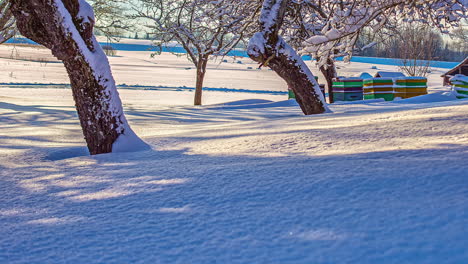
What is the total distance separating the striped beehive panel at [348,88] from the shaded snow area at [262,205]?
15203 mm

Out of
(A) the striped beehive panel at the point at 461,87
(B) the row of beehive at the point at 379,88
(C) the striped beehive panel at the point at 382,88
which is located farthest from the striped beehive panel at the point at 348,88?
(A) the striped beehive panel at the point at 461,87

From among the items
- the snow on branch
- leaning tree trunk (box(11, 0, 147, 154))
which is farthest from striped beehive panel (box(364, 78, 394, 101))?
leaning tree trunk (box(11, 0, 147, 154))

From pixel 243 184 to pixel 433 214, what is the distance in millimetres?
1182

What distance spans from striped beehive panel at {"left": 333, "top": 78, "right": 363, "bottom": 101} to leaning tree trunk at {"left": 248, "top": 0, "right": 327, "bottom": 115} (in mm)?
11006

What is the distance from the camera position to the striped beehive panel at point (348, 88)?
19094 mm

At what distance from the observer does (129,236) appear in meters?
2.12

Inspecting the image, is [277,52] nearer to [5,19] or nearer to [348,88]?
[5,19]

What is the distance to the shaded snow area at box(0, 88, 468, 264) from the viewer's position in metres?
1.83

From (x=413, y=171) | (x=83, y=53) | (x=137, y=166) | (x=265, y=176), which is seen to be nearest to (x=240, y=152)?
(x=137, y=166)

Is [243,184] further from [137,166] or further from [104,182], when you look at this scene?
[137,166]

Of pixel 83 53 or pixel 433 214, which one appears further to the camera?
pixel 83 53

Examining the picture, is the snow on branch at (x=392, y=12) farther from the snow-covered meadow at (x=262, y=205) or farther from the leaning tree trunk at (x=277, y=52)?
the snow-covered meadow at (x=262, y=205)

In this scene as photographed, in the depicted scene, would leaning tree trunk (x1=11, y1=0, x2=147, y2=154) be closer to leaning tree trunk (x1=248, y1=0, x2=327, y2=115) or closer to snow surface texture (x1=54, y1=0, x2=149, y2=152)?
snow surface texture (x1=54, y1=0, x2=149, y2=152)

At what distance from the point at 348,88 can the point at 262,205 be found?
57.8ft
